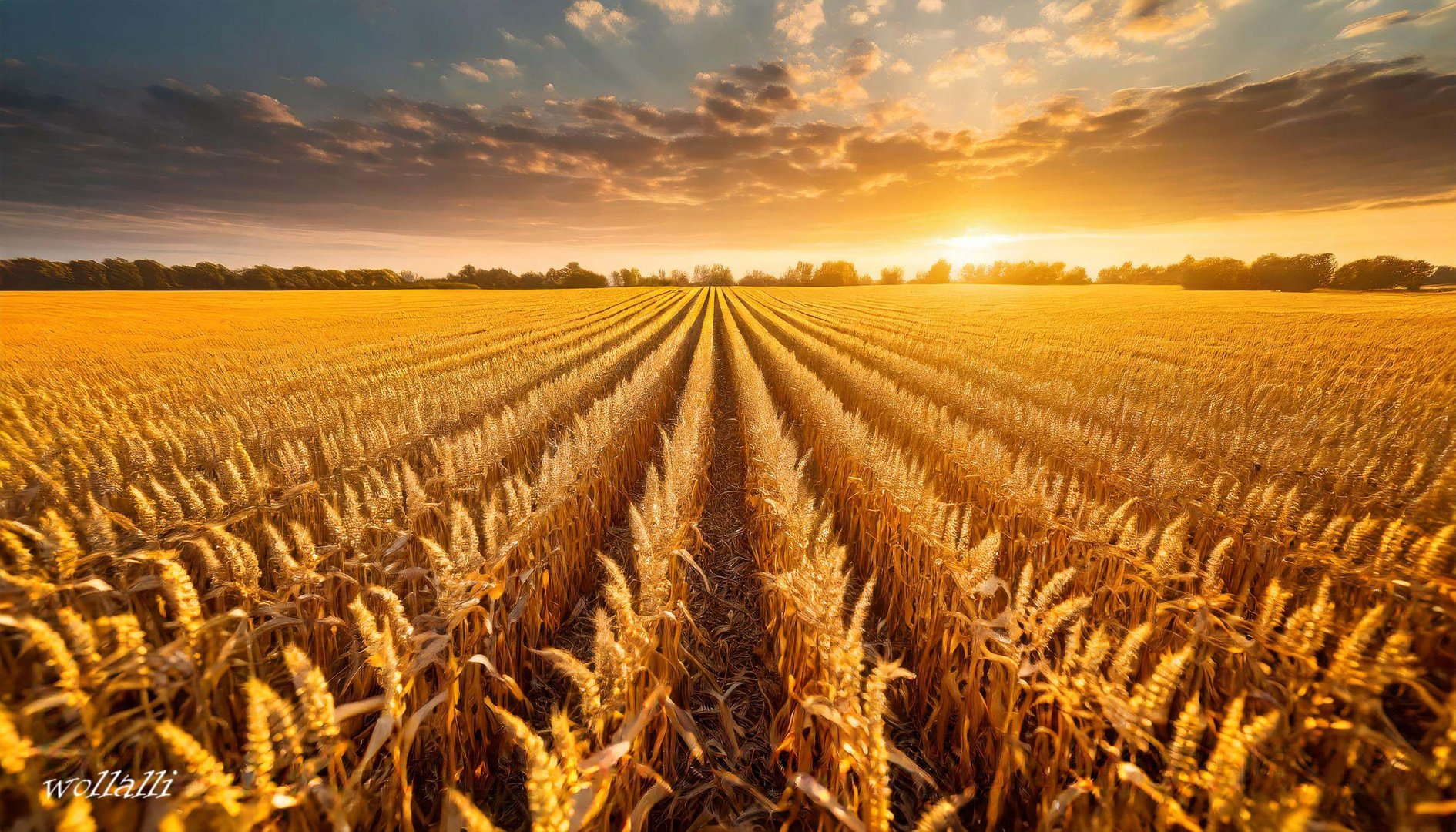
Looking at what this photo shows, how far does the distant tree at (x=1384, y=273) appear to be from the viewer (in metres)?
51.8

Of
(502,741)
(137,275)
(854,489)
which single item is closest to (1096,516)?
(854,489)

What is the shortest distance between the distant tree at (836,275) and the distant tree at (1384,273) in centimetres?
8741

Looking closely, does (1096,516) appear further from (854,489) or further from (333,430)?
(333,430)

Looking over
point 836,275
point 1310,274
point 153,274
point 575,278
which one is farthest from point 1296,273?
point 153,274

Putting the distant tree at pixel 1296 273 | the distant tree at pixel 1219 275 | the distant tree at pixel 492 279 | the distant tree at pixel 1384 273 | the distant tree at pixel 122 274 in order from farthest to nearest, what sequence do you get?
1. the distant tree at pixel 492 279
2. the distant tree at pixel 122 274
3. the distant tree at pixel 1219 275
4. the distant tree at pixel 1296 273
5. the distant tree at pixel 1384 273

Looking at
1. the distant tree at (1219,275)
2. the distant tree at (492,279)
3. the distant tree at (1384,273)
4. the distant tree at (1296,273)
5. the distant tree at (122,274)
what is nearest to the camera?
the distant tree at (1384,273)

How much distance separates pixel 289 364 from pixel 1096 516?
17538mm

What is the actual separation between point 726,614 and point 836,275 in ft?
451

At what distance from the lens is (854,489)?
20.2 feet

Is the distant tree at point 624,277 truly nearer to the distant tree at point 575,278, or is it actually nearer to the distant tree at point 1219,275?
the distant tree at point 575,278

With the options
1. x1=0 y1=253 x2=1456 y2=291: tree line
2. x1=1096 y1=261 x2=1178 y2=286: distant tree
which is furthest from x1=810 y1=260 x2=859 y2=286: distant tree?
x1=1096 y1=261 x2=1178 y2=286: distant tree

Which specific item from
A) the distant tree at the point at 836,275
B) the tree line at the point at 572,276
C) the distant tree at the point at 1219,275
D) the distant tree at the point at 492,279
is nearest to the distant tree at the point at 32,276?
the tree line at the point at 572,276

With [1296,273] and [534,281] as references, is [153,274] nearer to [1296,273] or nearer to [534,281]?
[534,281]

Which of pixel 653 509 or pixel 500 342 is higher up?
pixel 653 509
